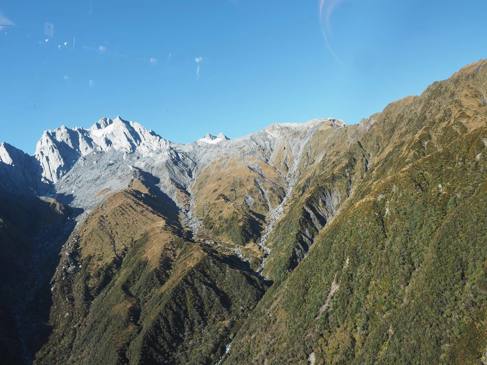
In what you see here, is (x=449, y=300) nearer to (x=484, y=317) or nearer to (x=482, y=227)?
(x=484, y=317)

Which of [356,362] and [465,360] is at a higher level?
[356,362]

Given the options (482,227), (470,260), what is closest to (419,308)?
(470,260)

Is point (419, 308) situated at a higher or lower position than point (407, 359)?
higher

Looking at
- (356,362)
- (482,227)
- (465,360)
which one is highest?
(482,227)

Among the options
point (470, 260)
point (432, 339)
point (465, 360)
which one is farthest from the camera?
point (470, 260)

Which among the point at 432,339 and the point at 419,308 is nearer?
the point at 432,339

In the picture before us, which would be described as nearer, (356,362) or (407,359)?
(407,359)

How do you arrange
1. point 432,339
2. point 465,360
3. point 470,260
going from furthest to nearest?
point 470,260
point 432,339
point 465,360

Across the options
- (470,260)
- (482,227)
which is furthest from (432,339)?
(482,227)

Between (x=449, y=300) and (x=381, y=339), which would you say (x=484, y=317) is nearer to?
(x=449, y=300)
